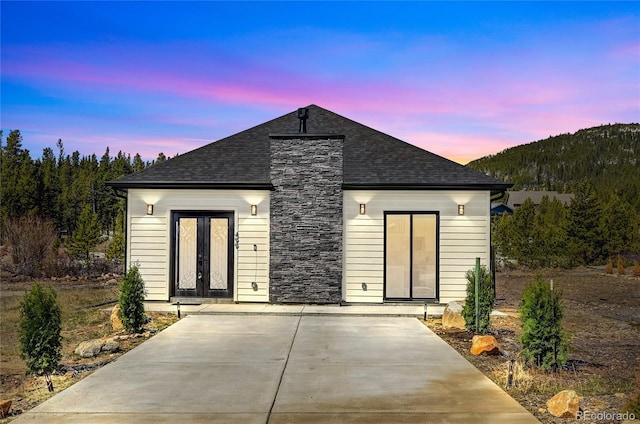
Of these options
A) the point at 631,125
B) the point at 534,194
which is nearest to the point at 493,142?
the point at 534,194

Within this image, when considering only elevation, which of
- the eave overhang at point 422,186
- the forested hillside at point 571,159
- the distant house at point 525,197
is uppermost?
the forested hillside at point 571,159

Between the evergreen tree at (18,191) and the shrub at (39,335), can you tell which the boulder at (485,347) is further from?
the evergreen tree at (18,191)

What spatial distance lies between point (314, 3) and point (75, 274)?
54.2ft

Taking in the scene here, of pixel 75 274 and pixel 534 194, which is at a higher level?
pixel 534 194

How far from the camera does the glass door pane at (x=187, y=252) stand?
13.4 m

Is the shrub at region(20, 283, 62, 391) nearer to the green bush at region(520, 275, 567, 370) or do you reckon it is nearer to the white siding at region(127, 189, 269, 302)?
the white siding at region(127, 189, 269, 302)

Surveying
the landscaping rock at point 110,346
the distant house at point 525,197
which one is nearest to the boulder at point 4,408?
the landscaping rock at point 110,346

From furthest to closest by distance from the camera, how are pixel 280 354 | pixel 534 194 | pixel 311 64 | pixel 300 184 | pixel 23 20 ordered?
pixel 534 194 < pixel 311 64 < pixel 23 20 < pixel 300 184 < pixel 280 354

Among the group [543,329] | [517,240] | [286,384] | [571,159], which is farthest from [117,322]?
[571,159]

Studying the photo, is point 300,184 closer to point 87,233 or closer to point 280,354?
point 280,354

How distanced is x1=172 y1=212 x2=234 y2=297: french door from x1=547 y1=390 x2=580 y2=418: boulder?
9446 mm

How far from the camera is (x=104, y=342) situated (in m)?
8.52

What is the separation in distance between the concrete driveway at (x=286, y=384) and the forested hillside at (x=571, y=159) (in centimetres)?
14871

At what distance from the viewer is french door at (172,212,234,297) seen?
44.0ft
